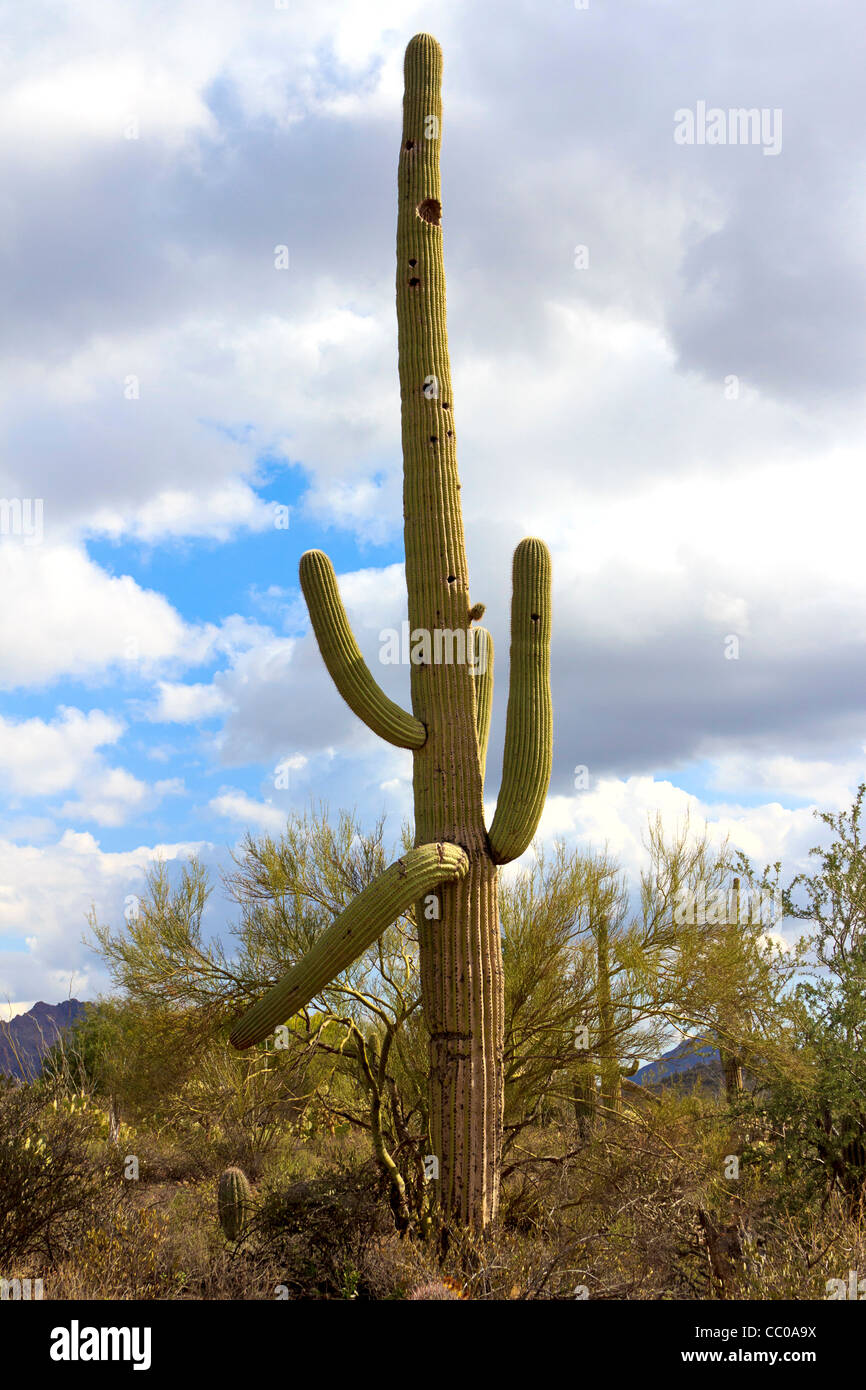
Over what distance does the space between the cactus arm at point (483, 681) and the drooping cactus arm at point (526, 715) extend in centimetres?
41

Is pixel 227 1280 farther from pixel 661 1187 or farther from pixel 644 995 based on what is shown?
pixel 644 995

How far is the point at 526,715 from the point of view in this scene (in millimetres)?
8047

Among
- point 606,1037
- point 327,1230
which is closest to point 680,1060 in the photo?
point 606,1037

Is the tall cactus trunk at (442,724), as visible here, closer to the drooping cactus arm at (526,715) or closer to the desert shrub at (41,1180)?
the drooping cactus arm at (526,715)

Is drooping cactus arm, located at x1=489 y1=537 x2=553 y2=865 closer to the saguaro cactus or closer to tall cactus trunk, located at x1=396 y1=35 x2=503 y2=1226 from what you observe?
the saguaro cactus

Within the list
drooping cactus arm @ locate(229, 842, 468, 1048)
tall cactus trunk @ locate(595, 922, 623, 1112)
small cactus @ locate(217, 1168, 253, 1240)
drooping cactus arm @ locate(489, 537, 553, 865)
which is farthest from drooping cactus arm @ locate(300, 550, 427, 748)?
tall cactus trunk @ locate(595, 922, 623, 1112)

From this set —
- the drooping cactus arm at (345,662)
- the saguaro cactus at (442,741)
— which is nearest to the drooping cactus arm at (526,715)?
the saguaro cactus at (442,741)

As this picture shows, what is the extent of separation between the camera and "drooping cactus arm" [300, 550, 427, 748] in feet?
25.5

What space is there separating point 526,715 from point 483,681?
3.21ft

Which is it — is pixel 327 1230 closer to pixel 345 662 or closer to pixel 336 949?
pixel 336 949

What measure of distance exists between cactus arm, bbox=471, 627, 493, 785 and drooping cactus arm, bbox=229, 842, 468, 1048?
1.69 m

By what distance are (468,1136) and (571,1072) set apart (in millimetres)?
3368

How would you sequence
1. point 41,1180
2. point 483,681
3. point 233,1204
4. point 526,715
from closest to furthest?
point 41,1180, point 526,715, point 233,1204, point 483,681
